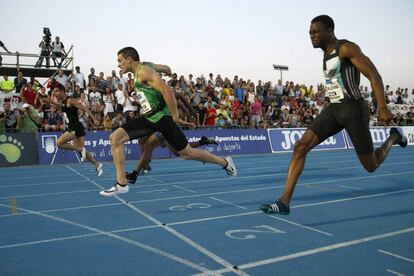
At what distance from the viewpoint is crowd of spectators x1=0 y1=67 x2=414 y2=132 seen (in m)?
Result: 14.7

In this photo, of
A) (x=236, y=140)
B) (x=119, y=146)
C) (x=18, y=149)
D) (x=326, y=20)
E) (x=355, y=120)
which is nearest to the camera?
(x=355, y=120)

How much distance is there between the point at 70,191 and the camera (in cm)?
772

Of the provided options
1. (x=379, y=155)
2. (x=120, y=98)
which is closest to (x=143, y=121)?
(x=379, y=155)

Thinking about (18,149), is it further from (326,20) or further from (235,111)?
(326,20)

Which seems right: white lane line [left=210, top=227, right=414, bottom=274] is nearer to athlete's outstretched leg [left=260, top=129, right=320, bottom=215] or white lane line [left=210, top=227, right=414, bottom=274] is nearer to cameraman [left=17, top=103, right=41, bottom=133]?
athlete's outstretched leg [left=260, top=129, right=320, bottom=215]

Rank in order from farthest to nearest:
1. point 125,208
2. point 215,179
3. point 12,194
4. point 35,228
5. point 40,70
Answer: point 40,70, point 215,179, point 12,194, point 125,208, point 35,228

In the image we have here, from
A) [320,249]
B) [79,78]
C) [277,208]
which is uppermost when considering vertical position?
[79,78]

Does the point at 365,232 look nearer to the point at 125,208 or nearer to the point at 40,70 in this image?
the point at 125,208

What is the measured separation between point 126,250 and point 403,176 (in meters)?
8.18

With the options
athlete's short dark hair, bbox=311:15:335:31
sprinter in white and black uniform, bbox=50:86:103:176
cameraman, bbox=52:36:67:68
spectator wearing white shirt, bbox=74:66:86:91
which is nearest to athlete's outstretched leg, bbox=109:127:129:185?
athlete's short dark hair, bbox=311:15:335:31

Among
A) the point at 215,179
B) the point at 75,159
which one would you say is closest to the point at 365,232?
the point at 215,179

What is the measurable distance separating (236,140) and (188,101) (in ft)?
11.2

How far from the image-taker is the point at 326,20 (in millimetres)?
4445

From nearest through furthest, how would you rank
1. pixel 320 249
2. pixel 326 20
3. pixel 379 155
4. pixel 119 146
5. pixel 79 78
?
pixel 320 249 < pixel 326 20 < pixel 379 155 < pixel 119 146 < pixel 79 78
